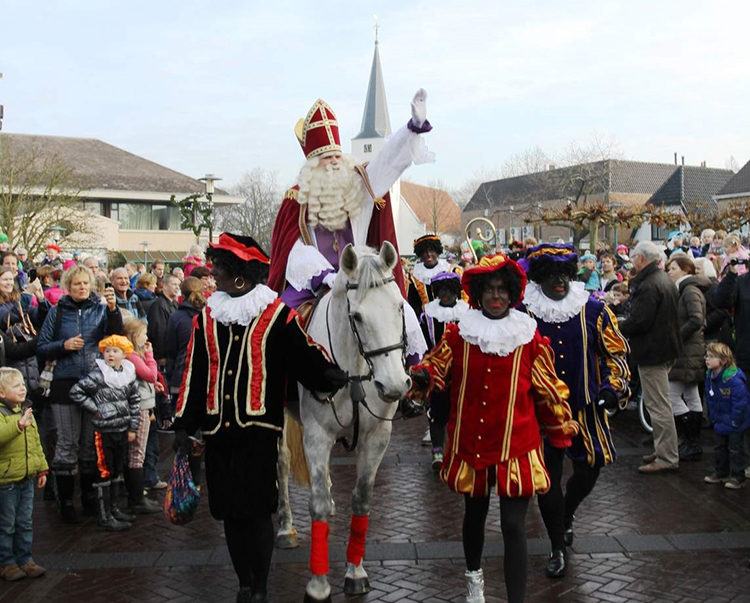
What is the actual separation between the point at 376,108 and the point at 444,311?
73592mm

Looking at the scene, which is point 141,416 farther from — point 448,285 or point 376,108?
point 376,108

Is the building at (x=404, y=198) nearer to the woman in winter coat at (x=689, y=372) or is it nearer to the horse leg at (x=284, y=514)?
the woman in winter coat at (x=689, y=372)

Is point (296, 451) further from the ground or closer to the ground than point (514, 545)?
further from the ground

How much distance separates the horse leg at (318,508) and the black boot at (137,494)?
2.45 m

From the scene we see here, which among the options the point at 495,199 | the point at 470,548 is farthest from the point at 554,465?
the point at 495,199

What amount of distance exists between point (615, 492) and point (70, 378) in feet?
15.6

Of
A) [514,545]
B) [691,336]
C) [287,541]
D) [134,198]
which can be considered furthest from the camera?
[134,198]

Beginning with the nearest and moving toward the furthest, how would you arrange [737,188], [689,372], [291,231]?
[291,231], [689,372], [737,188]

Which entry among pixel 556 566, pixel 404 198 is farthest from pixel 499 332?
pixel 404 198

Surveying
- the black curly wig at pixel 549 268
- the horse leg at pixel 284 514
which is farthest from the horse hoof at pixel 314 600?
the black curly wig at pixel 549 268

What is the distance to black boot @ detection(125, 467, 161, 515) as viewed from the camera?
6828 millimetres

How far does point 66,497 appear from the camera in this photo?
21.6ft

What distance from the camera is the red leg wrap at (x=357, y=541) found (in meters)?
5.04

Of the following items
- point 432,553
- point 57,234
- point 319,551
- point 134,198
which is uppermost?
point 134,198
